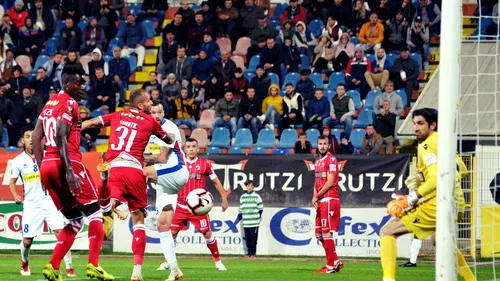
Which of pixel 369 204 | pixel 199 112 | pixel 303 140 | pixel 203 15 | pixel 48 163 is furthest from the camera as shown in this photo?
pixel 203 15

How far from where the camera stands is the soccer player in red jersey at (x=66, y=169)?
1065cm

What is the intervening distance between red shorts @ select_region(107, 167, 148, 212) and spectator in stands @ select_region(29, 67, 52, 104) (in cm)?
1568

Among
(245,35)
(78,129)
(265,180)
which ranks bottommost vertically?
(265,180)

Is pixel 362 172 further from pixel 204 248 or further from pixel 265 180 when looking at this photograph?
pixel 204 248

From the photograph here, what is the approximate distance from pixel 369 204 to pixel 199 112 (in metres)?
6.66

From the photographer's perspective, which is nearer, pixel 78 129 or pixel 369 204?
pixel 78 129

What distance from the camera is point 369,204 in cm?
2094

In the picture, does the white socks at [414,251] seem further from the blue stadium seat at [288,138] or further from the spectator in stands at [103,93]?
the spectator in stands at [103,93]

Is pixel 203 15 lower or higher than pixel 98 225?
higher

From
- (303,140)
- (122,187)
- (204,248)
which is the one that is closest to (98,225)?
(122,187)

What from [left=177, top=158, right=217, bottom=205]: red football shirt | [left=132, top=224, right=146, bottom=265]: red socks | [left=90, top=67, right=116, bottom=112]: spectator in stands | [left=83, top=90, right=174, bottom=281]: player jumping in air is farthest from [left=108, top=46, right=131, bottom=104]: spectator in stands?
[left=132, top=224, right=146, bottom=265]: red socks

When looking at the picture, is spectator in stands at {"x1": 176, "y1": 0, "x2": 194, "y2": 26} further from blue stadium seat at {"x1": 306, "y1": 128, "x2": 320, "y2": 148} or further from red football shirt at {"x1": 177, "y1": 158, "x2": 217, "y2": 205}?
red football shirt at {"x1": 177, "y1": 158, "x2": 217, "y2": 205}

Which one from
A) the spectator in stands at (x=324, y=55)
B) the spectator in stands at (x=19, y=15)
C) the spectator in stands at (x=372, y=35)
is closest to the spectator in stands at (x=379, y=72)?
the spectator in stands at (x=372, y=35)

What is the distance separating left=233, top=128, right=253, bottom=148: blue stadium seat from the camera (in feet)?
80.3
